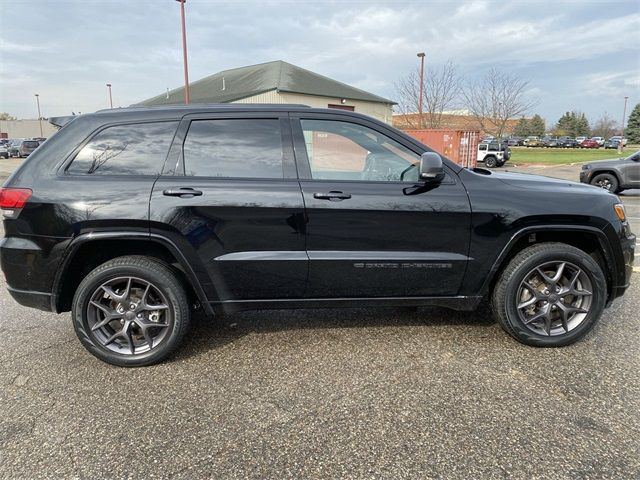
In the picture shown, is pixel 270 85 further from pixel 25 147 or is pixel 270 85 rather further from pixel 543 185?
pixel 25 147

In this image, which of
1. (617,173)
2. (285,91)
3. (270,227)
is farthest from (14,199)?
(285,91)

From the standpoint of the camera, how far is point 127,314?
3.13 meters

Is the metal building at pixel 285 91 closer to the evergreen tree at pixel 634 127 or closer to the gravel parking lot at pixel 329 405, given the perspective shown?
the gravel parking lot at pixel 329 405

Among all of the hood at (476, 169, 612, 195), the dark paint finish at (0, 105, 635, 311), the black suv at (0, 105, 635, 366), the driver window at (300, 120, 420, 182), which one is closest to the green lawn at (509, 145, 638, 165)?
the hood at (476, 169, 612, 195)

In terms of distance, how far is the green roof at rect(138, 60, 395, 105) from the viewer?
82.9ft

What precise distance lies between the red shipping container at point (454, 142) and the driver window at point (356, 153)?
17118mm

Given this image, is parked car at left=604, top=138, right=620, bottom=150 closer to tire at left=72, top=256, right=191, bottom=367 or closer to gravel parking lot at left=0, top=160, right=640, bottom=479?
gravel parking lot at left=0, top=160, right=640, bottom=479

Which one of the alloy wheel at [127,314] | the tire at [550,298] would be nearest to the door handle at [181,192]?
the alloy wheel at [127,314]

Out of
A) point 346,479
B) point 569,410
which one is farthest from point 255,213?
point 569,410

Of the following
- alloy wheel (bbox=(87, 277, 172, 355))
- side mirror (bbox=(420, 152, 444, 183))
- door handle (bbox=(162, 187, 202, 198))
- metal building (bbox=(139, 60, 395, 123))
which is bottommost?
alloy wheel (bbox=(87, 277, 172, 355))

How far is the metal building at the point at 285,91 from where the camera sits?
24.7 metres

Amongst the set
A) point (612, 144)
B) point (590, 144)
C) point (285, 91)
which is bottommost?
point (612, 144)

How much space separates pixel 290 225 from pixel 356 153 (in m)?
0.79

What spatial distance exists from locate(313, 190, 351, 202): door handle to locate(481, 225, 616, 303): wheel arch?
1218 millimetres
